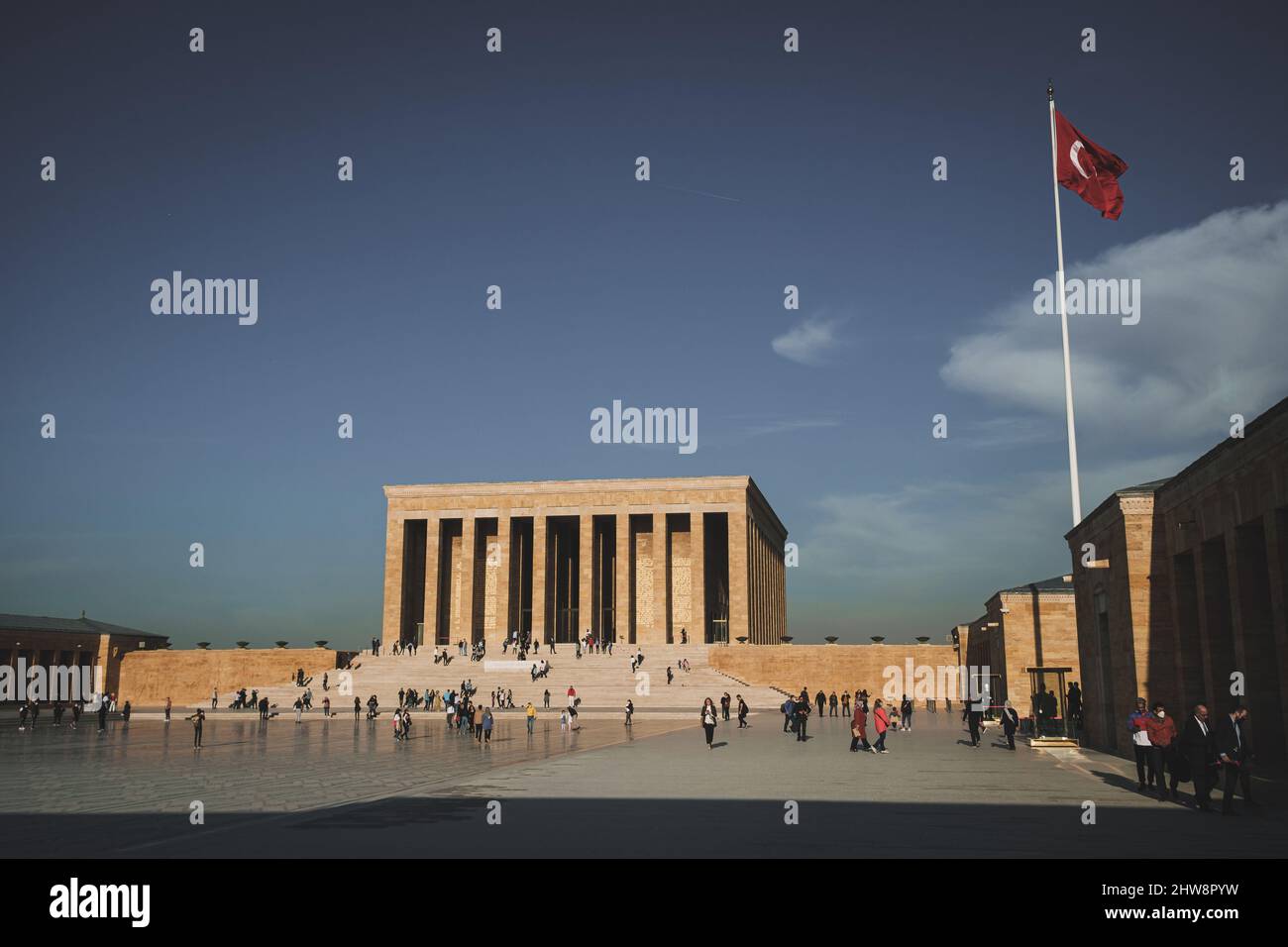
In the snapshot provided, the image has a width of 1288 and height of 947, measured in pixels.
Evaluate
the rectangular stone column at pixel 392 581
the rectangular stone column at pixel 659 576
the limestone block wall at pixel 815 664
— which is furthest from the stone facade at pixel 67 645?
the limestone block wall at pixel 815 664

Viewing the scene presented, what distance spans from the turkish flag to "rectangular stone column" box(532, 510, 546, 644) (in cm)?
4420

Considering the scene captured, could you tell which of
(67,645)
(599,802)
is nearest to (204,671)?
(67,645)

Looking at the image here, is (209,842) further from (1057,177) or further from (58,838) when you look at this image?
(1057,177)

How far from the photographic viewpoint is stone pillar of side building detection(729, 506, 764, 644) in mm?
64938

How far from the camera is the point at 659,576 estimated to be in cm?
6662

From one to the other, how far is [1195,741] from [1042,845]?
15.4ft

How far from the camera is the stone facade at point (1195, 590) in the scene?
15.9 meters

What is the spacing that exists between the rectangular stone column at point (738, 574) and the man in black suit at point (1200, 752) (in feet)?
168

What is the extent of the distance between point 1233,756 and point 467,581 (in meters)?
58.2

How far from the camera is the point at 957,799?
14.1 m

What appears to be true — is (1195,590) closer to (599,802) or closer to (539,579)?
(599,802)

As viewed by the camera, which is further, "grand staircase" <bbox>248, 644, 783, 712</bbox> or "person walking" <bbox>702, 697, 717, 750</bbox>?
"grand staircase" <bbox>248, 644, 783, 712</bbox>

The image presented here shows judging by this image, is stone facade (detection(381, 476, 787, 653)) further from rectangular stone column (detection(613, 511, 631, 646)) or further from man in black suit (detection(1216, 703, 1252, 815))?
man in black suit (detection(1216, 703, 1252, 815))

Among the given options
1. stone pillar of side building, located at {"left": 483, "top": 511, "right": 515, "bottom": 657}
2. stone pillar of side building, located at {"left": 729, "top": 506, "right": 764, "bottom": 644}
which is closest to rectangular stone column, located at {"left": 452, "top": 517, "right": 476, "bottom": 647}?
stone pillar of side building, located at {"left": 483, "top": 511, "right": 515, "bottom": 657}
